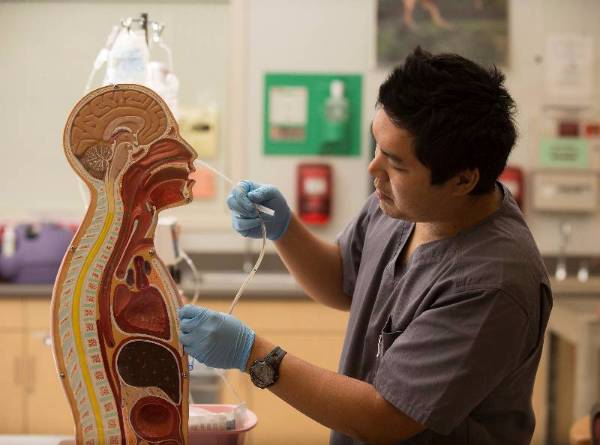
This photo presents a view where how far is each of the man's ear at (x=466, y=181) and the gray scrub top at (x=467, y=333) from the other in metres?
0.08

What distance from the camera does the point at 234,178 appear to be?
3.64 metres

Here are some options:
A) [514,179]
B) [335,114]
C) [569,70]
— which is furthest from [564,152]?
[335,114]

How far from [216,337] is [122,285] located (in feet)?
0.66

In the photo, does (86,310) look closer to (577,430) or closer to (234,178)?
(577,430)

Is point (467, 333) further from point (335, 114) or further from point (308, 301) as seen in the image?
point (335, 114)

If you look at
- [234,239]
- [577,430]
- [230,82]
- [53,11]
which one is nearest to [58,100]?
[53,11]

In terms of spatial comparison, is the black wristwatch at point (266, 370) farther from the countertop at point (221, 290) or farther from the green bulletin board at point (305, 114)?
the green bulletin board at point (305, 114)

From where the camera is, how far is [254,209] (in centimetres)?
161

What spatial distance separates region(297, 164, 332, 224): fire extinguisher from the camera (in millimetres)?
3557

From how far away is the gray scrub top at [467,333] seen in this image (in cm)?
123

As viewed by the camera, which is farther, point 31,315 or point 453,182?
point 31,315

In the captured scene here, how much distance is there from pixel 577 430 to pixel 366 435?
3.19 ft

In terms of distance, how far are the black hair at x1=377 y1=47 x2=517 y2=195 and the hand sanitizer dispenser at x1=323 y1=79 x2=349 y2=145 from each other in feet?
7.31

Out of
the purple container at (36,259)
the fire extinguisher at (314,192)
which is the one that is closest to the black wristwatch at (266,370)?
the purple container at (36,259)
